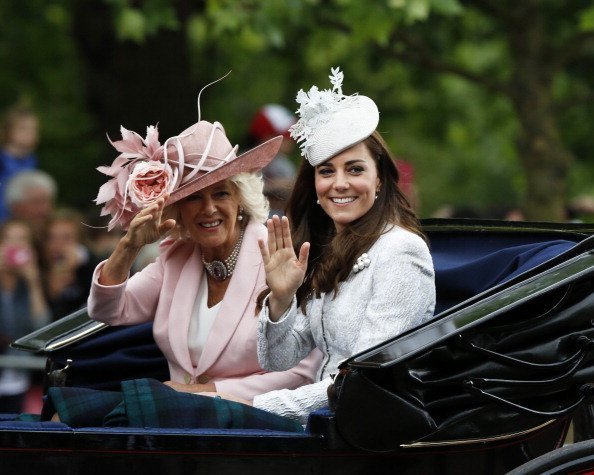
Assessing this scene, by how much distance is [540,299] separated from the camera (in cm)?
398

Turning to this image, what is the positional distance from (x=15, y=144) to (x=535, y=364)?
4.59 m

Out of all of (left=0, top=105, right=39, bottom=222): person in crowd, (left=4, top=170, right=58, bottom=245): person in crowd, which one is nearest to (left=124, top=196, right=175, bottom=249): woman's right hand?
(left=4, top=170, right=58, bottom=245): person in crowd

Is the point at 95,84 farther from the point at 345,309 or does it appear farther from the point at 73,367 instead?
the point at 345,309

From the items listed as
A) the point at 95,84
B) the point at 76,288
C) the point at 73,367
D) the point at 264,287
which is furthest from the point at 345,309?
the point at 95,84

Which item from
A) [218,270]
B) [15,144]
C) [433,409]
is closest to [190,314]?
[218,270]

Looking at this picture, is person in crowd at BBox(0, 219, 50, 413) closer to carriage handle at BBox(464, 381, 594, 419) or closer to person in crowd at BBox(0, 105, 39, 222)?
person in crowd at BBox(0, 105, 39, 222)

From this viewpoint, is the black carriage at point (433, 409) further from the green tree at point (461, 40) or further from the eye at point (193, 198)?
the green tree at point (461, 40)

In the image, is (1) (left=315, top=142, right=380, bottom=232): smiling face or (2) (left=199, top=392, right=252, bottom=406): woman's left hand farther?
(2) (left=199, top=392, right=252, bottom=406): woman's left hand

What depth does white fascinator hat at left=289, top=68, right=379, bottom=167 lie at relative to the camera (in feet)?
14.1

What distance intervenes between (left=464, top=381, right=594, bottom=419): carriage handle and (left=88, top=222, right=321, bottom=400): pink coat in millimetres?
885

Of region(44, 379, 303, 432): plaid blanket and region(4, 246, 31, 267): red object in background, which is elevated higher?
region(4, 246, 31, 267): red object in background

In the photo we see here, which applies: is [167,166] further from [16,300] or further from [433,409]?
[16,300]

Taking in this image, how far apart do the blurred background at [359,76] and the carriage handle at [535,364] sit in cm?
213

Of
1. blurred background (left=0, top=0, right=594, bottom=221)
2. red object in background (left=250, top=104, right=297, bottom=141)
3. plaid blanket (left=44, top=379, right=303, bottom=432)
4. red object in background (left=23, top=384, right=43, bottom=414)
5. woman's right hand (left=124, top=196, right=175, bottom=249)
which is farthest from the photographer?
blurred background (left=0, top=0, right=594, bottom=221)
